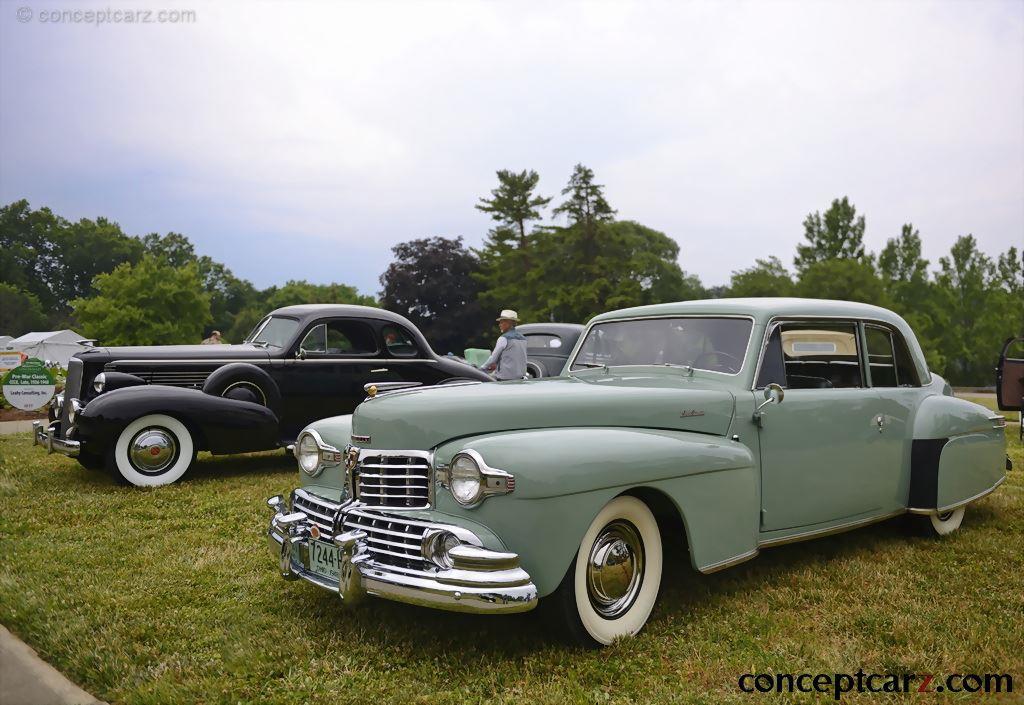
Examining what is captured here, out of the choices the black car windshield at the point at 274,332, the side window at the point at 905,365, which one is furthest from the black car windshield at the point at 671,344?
the black car windshield at the point at 274,332

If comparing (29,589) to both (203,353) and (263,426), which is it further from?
(203,353)

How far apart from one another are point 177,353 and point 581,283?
39.0m

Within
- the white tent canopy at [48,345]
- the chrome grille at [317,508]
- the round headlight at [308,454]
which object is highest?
the round headlight at [308,454]

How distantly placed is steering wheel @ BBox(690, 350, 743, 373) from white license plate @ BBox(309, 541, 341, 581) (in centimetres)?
235

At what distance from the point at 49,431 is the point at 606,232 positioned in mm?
41112

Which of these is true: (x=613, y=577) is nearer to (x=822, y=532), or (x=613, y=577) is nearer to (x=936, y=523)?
(x=822, y=532)

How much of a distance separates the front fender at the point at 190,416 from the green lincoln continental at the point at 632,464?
12.1 ft

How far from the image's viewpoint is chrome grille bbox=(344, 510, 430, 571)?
3.21 metres

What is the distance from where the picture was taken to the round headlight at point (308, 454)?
13.9 feet

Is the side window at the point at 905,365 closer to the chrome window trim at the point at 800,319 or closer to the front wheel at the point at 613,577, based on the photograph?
the chrome window trim at the point at 800,319

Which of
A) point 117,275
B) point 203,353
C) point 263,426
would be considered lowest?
point 263,426

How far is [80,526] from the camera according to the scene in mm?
5734

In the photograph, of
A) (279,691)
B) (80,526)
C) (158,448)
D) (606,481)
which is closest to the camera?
(279,691)

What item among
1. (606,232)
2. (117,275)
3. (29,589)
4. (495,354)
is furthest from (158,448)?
(117,275)
